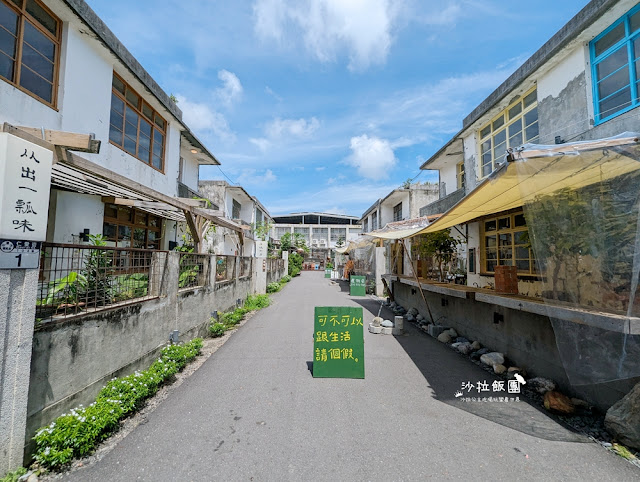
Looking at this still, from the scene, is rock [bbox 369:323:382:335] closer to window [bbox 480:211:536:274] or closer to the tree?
window [bbox 480:211:536:274]

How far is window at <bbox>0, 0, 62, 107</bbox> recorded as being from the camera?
4.89 metres

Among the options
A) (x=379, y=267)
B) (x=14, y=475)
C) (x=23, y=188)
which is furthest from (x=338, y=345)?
(x=379, y=267)

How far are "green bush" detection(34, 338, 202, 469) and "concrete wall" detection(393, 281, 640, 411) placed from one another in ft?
18.2

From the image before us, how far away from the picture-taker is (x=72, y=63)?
244 inches

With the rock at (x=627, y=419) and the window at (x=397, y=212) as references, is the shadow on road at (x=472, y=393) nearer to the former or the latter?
the rock at (x=627, y=419)

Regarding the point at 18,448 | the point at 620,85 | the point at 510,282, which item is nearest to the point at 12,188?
the point at 18,448

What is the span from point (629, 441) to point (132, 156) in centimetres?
1071

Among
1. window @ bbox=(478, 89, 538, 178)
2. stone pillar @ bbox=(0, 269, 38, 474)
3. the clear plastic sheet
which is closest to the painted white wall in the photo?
stone pillar @ bbox=(0, 269, 38, 474)

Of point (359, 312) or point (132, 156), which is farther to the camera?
point (132, 156)

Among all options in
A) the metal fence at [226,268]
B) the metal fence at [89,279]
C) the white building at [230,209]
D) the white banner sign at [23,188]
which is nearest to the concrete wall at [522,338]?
the metal fence at [89,279]

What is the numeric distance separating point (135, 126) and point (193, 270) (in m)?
4.87

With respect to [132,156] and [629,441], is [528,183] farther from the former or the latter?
[132,156]

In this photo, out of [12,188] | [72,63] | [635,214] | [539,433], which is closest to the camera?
[12,188]

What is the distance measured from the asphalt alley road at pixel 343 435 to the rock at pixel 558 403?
20 centimetres
